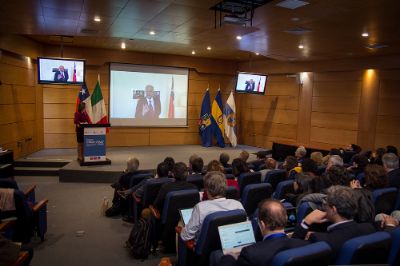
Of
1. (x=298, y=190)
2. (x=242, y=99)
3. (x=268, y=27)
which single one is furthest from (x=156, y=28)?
(x=242, y=99)

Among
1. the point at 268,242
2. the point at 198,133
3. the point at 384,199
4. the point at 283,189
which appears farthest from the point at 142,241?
the point at 198,133

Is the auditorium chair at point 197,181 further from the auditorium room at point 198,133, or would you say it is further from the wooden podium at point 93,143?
the wooden podium at point 93,143

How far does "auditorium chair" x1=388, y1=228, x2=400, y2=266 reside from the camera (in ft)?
7.30

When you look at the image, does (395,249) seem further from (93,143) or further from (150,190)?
(93,143)

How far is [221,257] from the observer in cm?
219

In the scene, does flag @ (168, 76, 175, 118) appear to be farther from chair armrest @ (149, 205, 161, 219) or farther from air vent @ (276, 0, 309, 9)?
chair armrest @ (149, 205, 161, 219)

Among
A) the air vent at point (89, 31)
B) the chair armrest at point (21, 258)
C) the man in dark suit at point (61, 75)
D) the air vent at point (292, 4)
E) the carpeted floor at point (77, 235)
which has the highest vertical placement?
the air vent at point (89, 31)

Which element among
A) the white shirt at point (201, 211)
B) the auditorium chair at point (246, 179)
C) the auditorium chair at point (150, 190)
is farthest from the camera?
the auditorium chair at point (246, 179)

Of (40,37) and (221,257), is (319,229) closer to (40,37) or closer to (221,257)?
(221,257)

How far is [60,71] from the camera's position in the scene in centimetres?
748

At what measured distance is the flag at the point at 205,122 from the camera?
11.5 meters

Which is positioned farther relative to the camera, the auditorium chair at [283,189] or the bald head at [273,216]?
the auditorium chair at [283,189]

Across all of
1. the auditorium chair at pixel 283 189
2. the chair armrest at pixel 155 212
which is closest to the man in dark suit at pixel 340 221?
the auditorium chair at pixel 283 189

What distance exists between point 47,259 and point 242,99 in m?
9.86
